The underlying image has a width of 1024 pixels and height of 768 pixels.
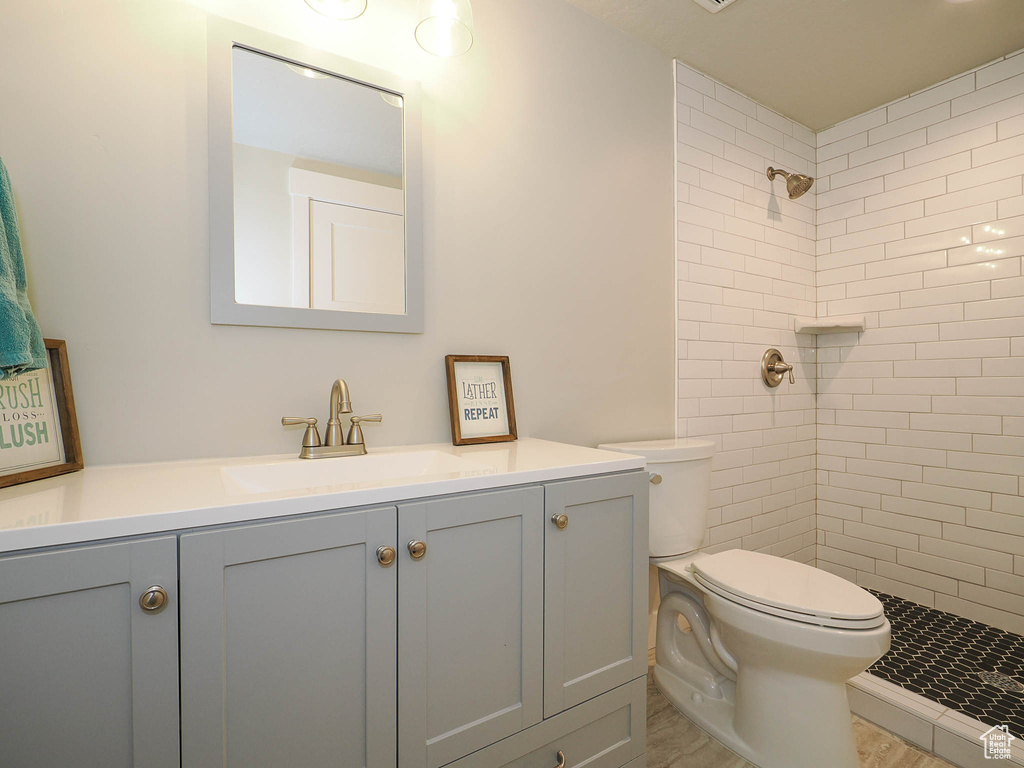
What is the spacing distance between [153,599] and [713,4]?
2340mm

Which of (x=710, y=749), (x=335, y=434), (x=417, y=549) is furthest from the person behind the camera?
(x=710, y=749)

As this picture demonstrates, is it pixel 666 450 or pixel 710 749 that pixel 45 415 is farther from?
pixel 710 749

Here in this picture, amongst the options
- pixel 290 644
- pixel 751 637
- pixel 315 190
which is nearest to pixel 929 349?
pixel 751 637

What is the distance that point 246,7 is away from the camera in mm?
1270

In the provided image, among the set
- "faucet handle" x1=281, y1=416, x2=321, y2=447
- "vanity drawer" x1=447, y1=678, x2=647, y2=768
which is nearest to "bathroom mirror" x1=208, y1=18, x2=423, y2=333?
"faucet handle" x1=281, y1=416, x2=321, y2=447

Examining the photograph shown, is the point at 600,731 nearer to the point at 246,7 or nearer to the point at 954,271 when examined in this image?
the point at 246,7

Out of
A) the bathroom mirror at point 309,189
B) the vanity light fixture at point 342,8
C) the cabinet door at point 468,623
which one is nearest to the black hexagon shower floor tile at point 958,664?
the cabinet door at point 468,623

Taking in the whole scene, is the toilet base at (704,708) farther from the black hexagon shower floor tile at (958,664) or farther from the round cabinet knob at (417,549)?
the round cabinet knob at (417,549)

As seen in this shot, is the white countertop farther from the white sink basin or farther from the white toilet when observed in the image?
the white toilet

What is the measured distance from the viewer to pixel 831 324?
8.26 feet

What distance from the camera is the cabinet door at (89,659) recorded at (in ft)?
2.18

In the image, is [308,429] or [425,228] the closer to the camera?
[308,429]

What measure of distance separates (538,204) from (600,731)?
1566 millimetres

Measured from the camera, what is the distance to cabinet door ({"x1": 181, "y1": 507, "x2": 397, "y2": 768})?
77 centimetres
